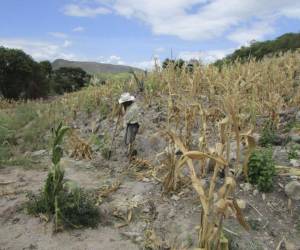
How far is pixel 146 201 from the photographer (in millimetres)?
3916

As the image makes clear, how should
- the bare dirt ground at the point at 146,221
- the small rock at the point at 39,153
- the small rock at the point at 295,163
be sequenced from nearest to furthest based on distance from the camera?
the bare dirt ground at the point at 146,221
the small rock at the point at 295,163
the small rock at the point at 39,153

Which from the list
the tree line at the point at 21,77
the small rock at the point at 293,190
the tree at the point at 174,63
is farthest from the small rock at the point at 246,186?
the tree line at the point at 21,77

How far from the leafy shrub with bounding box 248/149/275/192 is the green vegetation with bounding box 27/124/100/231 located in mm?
1501

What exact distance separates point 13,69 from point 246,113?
1219cm

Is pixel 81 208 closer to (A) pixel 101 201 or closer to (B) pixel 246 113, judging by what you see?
(A) pixel 101 201

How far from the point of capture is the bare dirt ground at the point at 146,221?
129 inches

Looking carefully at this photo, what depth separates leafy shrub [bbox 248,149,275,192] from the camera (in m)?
3.72

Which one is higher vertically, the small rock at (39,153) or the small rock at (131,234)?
the small rock at (39,153)

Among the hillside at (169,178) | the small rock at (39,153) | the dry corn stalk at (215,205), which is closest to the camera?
the dry corn stalk at (215,205)

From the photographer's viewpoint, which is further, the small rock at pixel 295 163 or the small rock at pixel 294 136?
the small rock at pixel 294 136

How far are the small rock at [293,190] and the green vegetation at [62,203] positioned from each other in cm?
174

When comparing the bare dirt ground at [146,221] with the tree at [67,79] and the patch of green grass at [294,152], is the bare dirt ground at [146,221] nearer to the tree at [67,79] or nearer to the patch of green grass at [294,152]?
the patch of green grass at [294,152]

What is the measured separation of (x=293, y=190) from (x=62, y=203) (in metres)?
2.09

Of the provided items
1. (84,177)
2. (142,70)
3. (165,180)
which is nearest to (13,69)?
(142,70)
